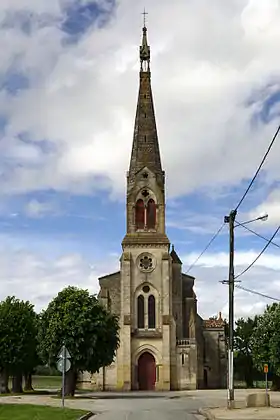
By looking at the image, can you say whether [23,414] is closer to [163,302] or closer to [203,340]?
[163,302]

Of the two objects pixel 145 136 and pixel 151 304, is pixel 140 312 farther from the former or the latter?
pixel 145 136

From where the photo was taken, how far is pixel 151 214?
77.9 meters

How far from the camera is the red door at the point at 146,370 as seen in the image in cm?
7306

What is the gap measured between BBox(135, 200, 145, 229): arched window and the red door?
13515mm

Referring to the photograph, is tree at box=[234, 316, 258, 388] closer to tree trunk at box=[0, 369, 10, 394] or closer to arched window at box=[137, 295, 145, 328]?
arched window at box=[137, 295, 145, 328]

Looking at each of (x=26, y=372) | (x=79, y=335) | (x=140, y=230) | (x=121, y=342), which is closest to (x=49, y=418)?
(x=79, y=335)

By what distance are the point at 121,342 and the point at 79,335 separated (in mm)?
20198

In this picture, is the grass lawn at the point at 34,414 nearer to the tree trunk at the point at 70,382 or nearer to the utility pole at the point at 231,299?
the utility pole at the point at 231,299

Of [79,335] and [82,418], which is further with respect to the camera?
[79,335]

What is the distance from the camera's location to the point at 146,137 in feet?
262

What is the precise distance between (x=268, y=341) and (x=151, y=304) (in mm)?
16895

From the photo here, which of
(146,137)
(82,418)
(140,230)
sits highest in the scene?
(146,137)

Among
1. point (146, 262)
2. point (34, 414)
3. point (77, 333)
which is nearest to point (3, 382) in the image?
point (77, 333)

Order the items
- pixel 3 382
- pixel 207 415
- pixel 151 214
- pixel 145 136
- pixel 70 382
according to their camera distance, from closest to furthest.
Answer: pixel 207 415, pixel 70 382, pixel 3 382, pixel 151 214, pixel 145 136
